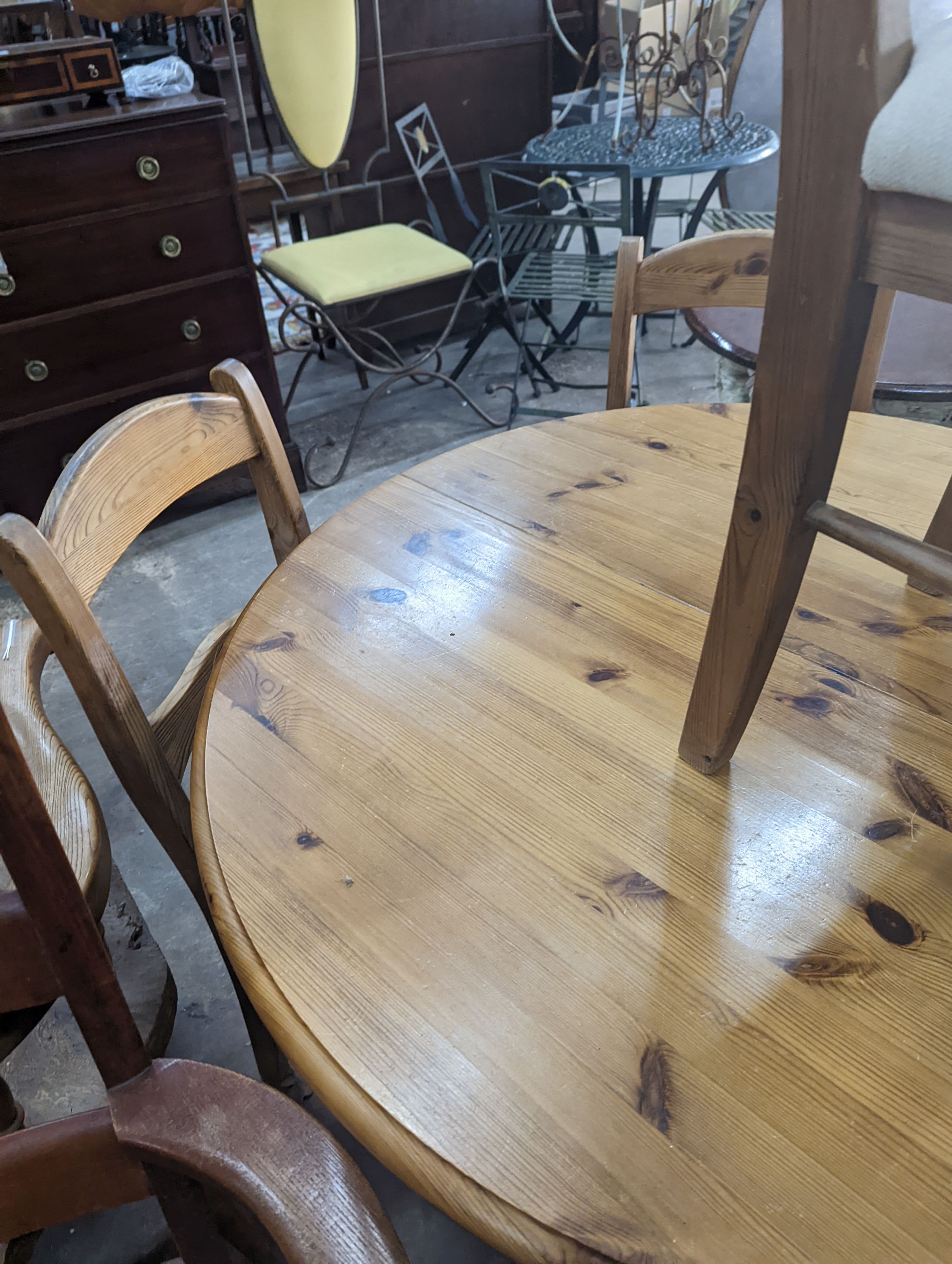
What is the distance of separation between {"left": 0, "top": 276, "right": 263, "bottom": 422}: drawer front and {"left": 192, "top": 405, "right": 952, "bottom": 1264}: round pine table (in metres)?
1.67

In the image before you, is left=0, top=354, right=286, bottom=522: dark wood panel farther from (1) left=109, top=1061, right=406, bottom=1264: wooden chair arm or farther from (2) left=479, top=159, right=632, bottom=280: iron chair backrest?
(1) left=109, top=1061, right=406, bottom=1264: wooden chair arm

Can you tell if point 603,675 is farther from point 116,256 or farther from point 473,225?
point 473,225

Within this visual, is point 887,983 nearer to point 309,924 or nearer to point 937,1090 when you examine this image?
point 937,1090

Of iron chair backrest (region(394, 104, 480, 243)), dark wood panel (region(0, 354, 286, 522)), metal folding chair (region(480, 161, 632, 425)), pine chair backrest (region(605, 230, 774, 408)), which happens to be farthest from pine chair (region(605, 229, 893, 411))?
iron chair backrest (region(394, 104, 480, 243))

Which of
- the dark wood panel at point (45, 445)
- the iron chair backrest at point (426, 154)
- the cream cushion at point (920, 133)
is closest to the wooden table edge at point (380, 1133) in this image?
the cream cushion at point (920, 133)

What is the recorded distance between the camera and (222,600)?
2.36 meters

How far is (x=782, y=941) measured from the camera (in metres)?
0.57

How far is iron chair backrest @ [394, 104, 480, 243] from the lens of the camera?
3.06 m

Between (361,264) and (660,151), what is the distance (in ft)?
3.21

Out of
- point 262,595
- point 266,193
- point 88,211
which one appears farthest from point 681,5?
point 262,595

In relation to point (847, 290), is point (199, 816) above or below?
below

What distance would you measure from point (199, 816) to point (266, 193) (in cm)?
267

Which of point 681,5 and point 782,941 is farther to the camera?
point 681,5

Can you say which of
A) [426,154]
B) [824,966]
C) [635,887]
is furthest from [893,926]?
[426,154]
